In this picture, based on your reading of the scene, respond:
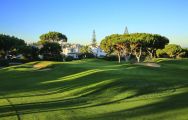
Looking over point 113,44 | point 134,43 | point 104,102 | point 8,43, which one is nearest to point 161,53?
point 113,44

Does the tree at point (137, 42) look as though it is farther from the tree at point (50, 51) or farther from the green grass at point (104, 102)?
the green grass at point (104, 102)

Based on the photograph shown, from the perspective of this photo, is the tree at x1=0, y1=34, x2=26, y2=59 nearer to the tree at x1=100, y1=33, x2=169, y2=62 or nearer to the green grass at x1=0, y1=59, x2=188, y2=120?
the tree at x1=100, y1=33, x2=169, y2=62

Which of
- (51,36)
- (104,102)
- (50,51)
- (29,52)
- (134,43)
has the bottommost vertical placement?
(104,102)

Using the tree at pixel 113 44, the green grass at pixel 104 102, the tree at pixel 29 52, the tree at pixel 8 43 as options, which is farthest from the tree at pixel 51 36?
the green grass at pixel 104 102

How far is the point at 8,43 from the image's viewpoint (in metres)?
87.5

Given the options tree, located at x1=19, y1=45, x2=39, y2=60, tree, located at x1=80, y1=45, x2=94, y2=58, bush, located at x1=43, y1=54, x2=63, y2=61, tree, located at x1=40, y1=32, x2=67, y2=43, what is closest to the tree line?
bush, located at x1=43, y1=54, x2=63, y2=61

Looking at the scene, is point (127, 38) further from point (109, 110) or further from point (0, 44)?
point (109, 110)

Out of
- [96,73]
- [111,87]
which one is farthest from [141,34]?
[111,87]

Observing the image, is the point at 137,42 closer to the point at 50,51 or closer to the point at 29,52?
the point at 29,52

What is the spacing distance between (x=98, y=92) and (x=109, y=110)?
215 inches

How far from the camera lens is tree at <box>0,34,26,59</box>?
8656 cm

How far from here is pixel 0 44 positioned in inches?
3381

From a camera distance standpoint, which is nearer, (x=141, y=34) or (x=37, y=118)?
(x=37, y=118)

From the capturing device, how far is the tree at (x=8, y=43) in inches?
3408
